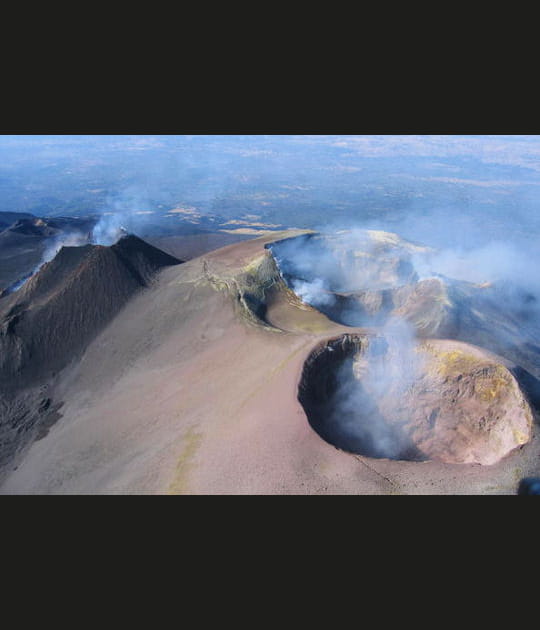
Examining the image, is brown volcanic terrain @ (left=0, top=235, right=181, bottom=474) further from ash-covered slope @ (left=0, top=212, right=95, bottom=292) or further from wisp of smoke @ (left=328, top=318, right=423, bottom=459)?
wisp of smoke @ (left=328, top=318, right=423, bottom=459)

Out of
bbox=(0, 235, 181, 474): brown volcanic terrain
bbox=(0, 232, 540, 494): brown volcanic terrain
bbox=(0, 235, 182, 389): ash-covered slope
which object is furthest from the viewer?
bbox=(0, 235, 182, 389): ash-covered slope

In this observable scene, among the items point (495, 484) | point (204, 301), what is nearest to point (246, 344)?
point (204, 301)

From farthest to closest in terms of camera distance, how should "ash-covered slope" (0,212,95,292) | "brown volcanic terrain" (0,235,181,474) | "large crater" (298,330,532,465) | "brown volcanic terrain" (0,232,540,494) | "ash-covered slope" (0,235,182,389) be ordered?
"ash-covered slope" (0,212,95,292)
"ash-covered slope" (0,235,182,389)
"brown volcanic terrain" (0,235,181,474)
"large crater" (298,330,532,465)
"brown volcanic terrain" (0,232,540,494)

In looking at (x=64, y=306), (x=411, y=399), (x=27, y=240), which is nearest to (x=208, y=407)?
(x=411, y=399)

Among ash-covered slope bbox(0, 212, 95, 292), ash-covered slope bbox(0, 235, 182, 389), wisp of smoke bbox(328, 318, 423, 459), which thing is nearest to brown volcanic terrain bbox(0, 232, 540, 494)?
ash-covered slope bbox(0, 235, 182, 389)

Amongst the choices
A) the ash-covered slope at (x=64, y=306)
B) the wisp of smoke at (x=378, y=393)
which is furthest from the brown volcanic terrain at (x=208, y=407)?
the wisp of smoke at (x=378, y=393)

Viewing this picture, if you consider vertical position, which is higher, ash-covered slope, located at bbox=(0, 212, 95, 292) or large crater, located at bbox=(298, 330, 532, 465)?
large crater, located at bbox=(298, 330, 532, 465)

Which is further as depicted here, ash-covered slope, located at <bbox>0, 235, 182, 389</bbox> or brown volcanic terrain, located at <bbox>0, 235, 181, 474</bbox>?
ash-covered slope, located at <bbox>0, 235, 182, 389</bbox>
